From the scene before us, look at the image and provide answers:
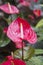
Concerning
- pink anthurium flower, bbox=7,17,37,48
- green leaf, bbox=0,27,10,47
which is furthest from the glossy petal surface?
green leaf, bbox=0,27,10,47

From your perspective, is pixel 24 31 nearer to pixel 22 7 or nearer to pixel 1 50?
pixel 1 50

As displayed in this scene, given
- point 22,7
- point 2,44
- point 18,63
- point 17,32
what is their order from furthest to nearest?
point 22,7, point 2,44, point 17,32, point 18,63

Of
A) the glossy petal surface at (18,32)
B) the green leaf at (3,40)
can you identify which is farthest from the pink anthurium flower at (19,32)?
the green leaf at (3,40)

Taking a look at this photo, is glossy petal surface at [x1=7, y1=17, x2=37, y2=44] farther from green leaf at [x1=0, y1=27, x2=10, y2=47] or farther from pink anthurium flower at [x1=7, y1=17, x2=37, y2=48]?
green leaf at [x1=0, y1=27, x2=10, y2=47]

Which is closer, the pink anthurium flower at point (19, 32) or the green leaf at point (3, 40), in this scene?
the pink anthurium flower at point (19, 32)

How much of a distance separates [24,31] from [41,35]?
32cm

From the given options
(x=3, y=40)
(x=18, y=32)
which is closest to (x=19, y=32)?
(x=18, y=32)

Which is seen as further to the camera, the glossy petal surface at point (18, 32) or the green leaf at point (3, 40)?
the green leaf at point (3, 40)

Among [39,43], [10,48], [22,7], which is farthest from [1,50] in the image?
[22,7]

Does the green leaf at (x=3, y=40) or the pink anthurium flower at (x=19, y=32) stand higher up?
the pink anthurium flower at (x=19, y=32)

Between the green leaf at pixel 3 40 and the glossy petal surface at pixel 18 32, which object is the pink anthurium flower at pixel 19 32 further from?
the green leaf at pixel 3 40

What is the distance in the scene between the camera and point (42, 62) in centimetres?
82

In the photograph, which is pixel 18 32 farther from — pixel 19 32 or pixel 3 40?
pixel 3 40

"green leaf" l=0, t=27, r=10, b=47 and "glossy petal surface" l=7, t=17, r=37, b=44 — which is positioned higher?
"glossy petal surface" l=7, t=17, r=37, b=44
